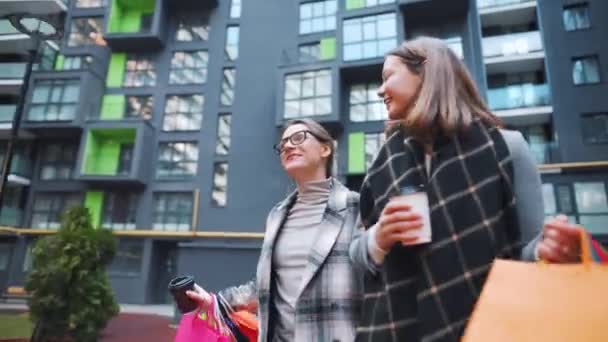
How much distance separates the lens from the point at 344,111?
20.4 m

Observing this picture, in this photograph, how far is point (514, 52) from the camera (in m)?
18.6

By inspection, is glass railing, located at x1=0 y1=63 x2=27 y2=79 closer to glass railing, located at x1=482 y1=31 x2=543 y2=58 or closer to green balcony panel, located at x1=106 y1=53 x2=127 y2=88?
green balcony panel, located at x1=106 y1=53 x2=127 y2=88

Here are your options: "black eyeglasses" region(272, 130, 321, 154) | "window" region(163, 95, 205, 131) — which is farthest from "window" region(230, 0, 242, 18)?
"black eyeglasses" region(272, 130, 321, 154)

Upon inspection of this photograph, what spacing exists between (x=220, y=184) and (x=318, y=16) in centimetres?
1114

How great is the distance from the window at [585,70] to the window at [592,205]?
15.6 feet

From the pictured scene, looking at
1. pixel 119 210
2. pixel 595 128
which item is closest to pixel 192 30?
pixel 119 210

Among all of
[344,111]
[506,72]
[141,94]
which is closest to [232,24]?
[141,94]

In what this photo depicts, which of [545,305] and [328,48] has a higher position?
[328,48]

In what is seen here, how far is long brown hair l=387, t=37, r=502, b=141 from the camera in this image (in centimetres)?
136

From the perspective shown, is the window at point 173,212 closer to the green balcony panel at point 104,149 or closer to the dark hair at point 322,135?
the green balcony panel at point 104,149

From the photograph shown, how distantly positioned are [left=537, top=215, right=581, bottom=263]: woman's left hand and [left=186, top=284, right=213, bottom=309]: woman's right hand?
1766 millimetres

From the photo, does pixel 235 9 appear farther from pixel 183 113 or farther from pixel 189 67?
pixel 183 113

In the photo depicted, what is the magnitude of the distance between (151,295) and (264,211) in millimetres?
7745

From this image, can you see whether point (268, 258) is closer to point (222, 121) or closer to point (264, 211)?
point (264, 211)
